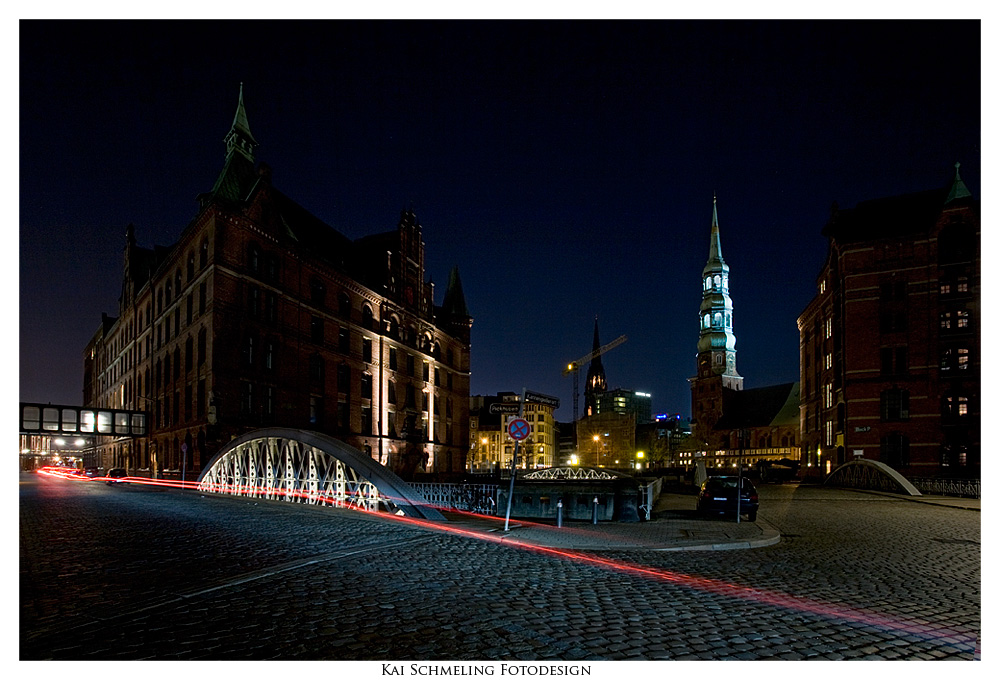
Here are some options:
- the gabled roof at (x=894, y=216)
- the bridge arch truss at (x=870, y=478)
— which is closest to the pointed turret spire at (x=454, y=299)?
the gabled roof at (x=894, y=216)

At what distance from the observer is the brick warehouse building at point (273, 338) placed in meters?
41.6

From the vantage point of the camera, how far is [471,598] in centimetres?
771

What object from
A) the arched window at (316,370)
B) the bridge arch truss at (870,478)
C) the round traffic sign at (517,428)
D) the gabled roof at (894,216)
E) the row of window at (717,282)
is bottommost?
the bridge arch truss at (870,478)

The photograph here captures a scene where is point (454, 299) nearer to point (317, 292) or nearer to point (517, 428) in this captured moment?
point (317, 292)

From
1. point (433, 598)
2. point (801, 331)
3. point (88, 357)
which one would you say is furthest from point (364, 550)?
point (88, 357)

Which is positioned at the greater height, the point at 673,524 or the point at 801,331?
the point at 801,331

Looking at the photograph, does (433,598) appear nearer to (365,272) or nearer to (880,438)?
(880,438)

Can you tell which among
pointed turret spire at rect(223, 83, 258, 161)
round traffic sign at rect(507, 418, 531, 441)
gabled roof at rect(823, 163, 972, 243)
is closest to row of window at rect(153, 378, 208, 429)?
pointed turret spire at rect(223, 83, 258, 161)

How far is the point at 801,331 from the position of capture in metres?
69.4

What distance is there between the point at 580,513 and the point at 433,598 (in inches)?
447

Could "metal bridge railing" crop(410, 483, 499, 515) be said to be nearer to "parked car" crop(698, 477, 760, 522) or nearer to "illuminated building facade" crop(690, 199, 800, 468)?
"parked car" crop(698, 477, 760, 522)

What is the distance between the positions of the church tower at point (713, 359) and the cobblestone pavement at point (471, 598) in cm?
10787

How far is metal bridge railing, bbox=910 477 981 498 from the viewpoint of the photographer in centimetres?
3170

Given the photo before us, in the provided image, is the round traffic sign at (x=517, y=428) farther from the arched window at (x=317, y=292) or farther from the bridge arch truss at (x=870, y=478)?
the arched window at (x=317, y=292)
